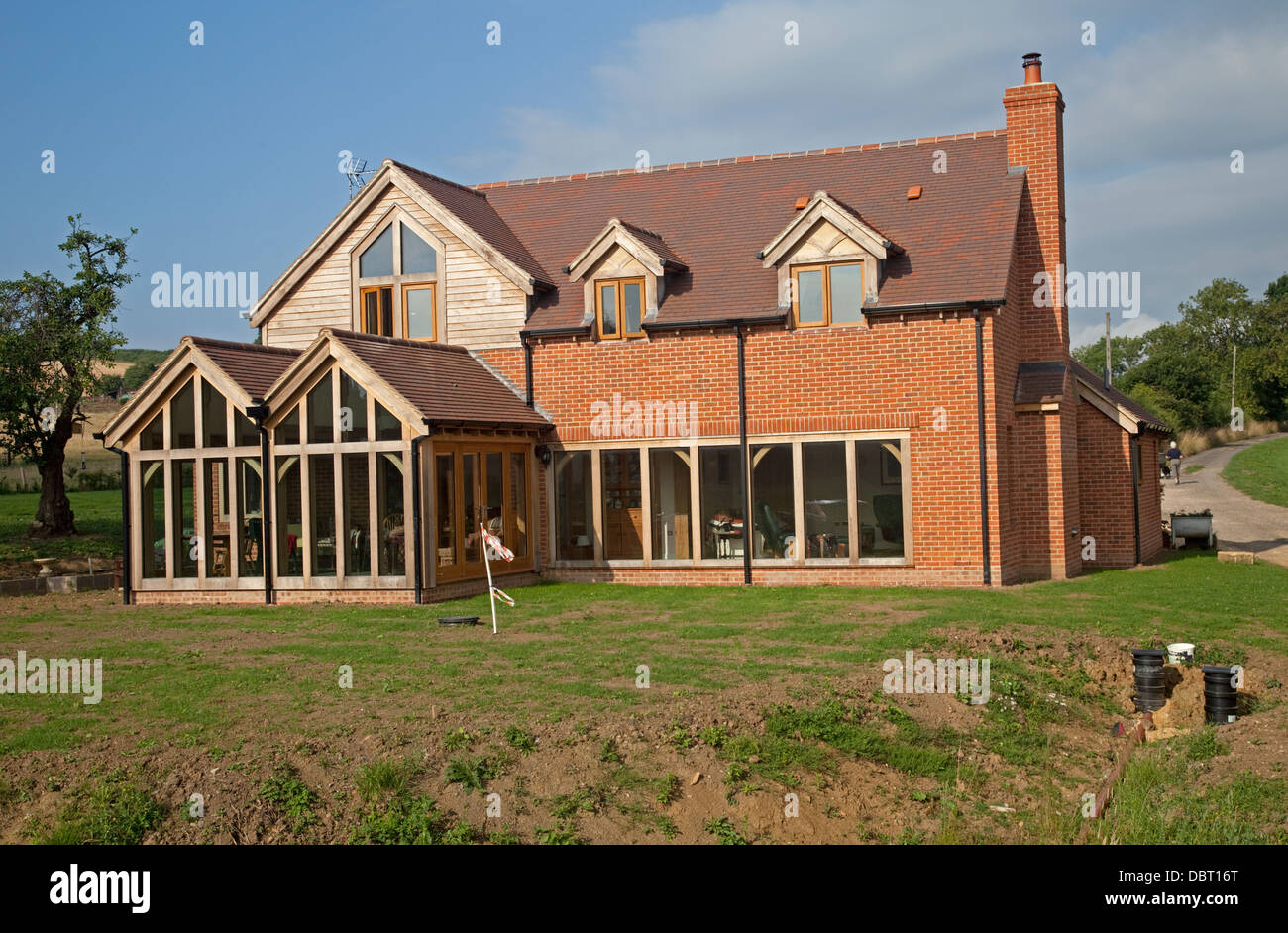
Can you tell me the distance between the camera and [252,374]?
67.9 ft

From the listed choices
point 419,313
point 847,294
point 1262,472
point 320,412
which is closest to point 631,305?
point 847,294

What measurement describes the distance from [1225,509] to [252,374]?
3197 cm

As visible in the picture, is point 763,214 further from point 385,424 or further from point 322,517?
point 322,517

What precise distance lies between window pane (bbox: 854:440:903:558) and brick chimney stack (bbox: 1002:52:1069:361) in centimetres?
440

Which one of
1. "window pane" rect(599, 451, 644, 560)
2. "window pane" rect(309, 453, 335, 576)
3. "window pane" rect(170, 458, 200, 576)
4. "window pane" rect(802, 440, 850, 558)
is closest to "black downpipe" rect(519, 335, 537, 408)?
"window pane" rect(599, 451, 644, 560)

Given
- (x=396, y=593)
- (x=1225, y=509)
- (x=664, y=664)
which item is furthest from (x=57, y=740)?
(x=1225, y=509)

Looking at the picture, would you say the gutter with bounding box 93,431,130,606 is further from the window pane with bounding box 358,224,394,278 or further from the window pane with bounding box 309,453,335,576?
the window pane with bounding box 358,224,394,278

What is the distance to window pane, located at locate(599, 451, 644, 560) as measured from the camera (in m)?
22.3

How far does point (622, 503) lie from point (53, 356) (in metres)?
15.0

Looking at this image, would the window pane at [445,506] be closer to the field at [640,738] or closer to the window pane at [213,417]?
the field at [640,738]

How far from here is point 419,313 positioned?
78.7 feet

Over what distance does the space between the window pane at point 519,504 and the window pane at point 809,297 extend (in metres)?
5.86
